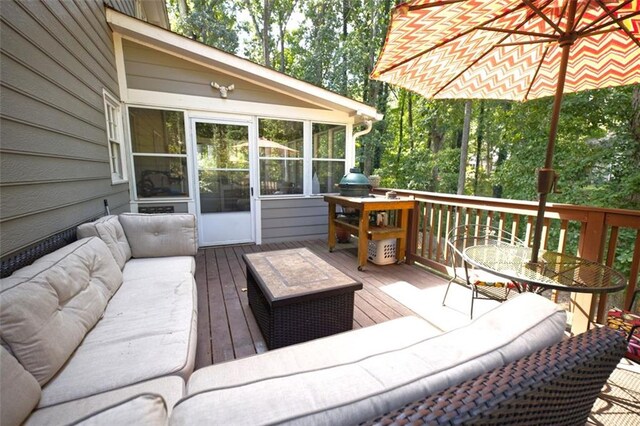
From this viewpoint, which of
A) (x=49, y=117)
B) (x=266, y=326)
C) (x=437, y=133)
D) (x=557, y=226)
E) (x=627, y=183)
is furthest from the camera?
(x=437, y=133)

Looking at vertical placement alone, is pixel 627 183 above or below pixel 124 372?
above

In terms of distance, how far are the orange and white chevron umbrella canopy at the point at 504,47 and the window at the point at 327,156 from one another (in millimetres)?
2461

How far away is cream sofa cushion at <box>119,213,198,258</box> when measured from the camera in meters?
2.71

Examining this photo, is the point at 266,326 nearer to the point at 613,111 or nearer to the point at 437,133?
the point at 613,111

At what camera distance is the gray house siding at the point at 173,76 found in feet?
12.2

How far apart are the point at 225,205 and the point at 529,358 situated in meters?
4.40

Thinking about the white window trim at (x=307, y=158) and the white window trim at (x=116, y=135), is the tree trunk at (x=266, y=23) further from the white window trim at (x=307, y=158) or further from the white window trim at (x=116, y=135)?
the white window trim at (x=116, y=135)

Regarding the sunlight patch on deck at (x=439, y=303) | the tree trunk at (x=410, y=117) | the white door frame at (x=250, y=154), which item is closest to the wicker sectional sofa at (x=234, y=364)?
the sunlight patch on deck at (x=439, y=303)

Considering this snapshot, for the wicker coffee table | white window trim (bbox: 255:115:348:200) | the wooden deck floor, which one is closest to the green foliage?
the wooden deck floor

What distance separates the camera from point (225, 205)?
451cm

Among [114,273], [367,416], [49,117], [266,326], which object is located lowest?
[266,326]

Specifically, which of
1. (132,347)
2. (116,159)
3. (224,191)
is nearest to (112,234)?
(132,347)

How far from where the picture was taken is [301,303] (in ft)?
5.92

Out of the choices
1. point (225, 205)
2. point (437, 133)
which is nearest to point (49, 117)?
point (225, 205)
